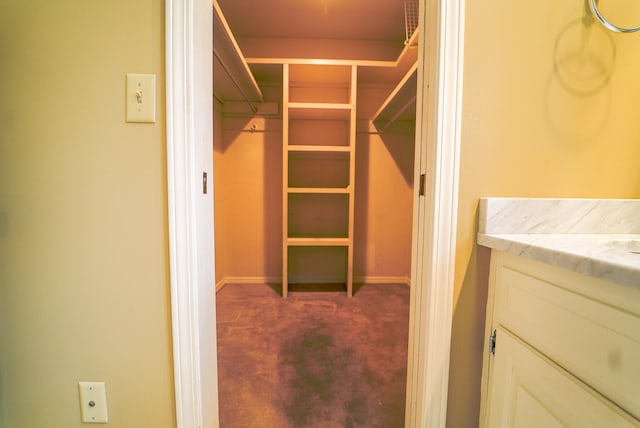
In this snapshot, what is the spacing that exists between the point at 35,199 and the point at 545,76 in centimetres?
142

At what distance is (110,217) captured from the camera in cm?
60

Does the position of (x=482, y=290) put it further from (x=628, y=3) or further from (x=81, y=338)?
(x=81, y=338)

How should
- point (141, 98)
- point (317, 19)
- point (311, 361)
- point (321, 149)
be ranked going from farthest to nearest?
point (321, 149) < point (317, 19) < point (311, 361) < point (141, 98)

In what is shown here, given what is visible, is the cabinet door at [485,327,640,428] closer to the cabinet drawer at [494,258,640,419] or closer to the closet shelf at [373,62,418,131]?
the cabinet drawer at [494,258,640,419]

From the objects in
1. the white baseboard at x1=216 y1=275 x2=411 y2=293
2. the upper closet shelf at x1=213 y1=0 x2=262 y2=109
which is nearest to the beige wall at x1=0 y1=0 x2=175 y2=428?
the upper closet shelf at x1=213 y1=0 x2=262 y2=109

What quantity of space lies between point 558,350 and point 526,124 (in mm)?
573

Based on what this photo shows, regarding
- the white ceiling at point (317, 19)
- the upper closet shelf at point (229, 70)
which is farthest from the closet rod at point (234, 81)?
the white ceiling at point (317, 19)

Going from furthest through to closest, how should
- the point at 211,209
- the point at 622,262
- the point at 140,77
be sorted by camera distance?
the point at 211,209, the point at 140,77, the point at 622,262

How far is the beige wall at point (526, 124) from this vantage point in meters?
0.63

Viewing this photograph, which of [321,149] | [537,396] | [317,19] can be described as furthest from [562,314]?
[317,19]

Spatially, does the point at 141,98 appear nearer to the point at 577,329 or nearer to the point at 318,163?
the point at 577,329

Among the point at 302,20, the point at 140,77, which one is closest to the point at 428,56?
the point at 140,77

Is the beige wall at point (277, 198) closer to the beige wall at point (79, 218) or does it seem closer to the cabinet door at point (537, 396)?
the beige wall at point (79, 218)

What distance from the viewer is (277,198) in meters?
2.44
